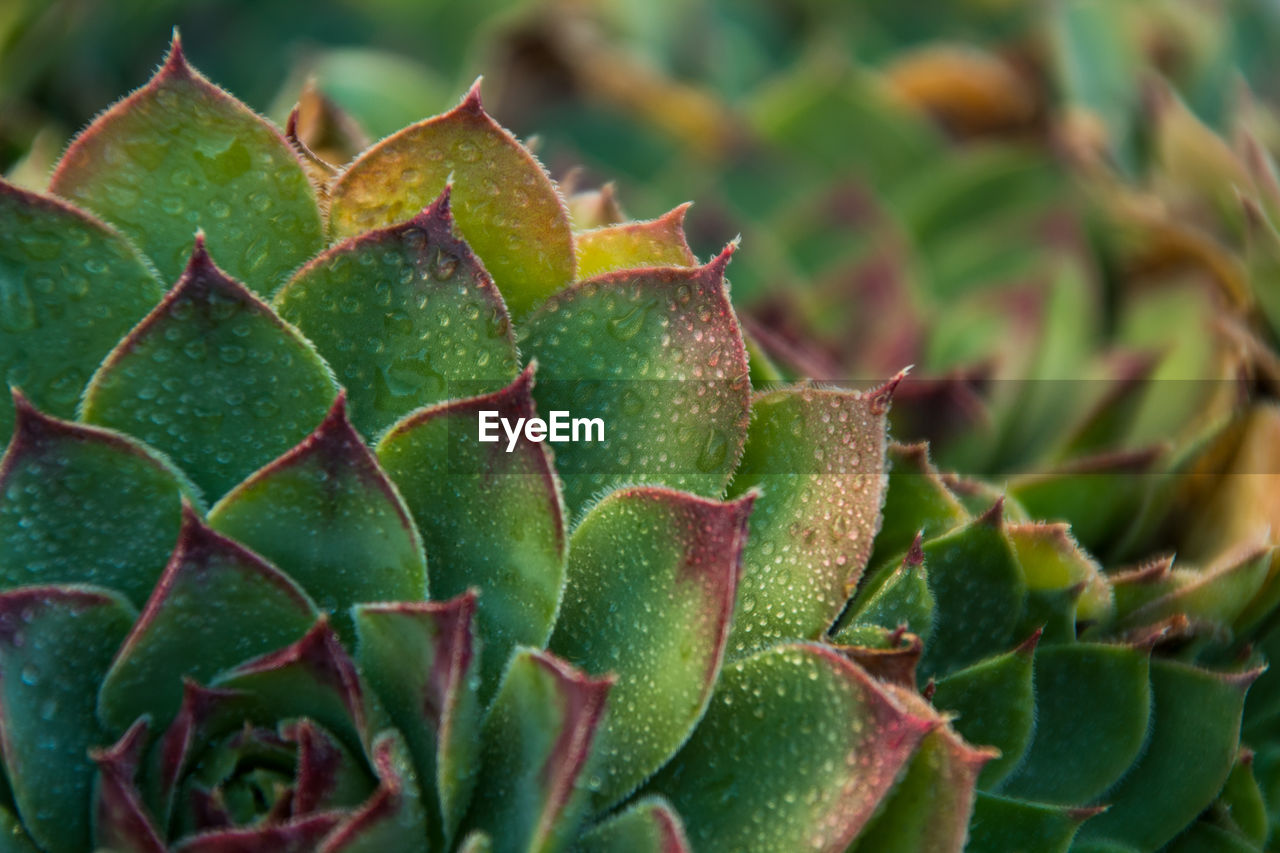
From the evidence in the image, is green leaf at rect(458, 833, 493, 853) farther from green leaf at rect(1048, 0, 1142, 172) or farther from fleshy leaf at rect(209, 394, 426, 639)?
green leaf at rect(1048, 0, 1142, 172)

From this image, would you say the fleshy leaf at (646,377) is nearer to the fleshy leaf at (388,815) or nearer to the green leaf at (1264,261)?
the fleshy leaf at (388,815)

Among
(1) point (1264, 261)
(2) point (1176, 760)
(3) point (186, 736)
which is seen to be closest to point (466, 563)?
(3) point (186, 736)

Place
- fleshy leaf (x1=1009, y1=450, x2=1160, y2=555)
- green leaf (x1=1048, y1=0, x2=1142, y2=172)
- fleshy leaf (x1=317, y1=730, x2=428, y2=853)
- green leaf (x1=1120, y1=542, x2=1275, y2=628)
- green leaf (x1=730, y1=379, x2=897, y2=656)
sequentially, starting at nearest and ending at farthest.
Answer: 1. fleshy leaf (x1=317, y1=730, x2=428, y2=853)
2. green leaf (x1=730, y1=379, x2=897, y2=656)
3. green leaf (x1=1120, y1=542, x2=1275, y2=628)
4. fleshy leaf (x1=1009, y1=450, x2=1160, y2=555)
5. green leaf (x1=1048, y1=0, x2=1142, y2=172)

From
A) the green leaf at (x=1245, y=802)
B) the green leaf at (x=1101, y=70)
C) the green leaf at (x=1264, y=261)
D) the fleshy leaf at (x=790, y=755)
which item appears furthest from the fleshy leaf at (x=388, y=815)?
the green leaf at (x=1101, y=70)

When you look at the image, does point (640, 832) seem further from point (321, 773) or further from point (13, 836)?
point (13, 836)

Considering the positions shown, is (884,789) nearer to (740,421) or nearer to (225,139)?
(740,421)

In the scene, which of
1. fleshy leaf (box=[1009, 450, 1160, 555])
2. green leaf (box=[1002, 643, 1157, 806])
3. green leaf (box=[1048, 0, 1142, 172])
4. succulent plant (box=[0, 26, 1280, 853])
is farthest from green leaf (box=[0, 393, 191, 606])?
green leaf (box=[1048, 0, 1142, 172])

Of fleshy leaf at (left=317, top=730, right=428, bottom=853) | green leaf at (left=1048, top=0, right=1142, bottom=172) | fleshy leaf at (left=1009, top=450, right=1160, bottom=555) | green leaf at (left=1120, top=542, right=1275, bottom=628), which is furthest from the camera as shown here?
green leaf at (left=1048, top=0, right=1142, bottom=172)

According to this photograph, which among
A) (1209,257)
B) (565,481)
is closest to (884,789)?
(565,481)
